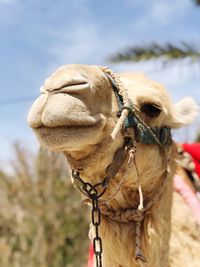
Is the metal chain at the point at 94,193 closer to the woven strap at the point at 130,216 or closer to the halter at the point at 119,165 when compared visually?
the halter at the point at 119,165

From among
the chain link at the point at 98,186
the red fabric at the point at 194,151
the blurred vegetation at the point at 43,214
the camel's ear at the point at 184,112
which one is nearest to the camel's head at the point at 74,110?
the chain link at the point at 98,186

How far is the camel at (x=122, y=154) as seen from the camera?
241cm

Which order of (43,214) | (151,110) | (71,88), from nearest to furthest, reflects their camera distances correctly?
(71,88) < (151,110) < (43,214)

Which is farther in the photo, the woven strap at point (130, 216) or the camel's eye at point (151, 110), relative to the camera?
the camel's eye at point (151, 110)

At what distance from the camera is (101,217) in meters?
2.93

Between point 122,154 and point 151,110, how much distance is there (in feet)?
1.33

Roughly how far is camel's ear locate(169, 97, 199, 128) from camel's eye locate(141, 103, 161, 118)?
0.22m

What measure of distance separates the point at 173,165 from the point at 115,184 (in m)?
0.55

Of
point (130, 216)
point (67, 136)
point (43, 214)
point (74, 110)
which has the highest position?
point (74, 110)

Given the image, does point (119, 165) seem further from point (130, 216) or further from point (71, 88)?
point (71, 88)

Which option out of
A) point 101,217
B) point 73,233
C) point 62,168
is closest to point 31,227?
point 73,233

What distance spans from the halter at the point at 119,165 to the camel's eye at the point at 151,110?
0.07 meters

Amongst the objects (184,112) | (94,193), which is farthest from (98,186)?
(184,112)

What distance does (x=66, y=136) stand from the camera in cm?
239
